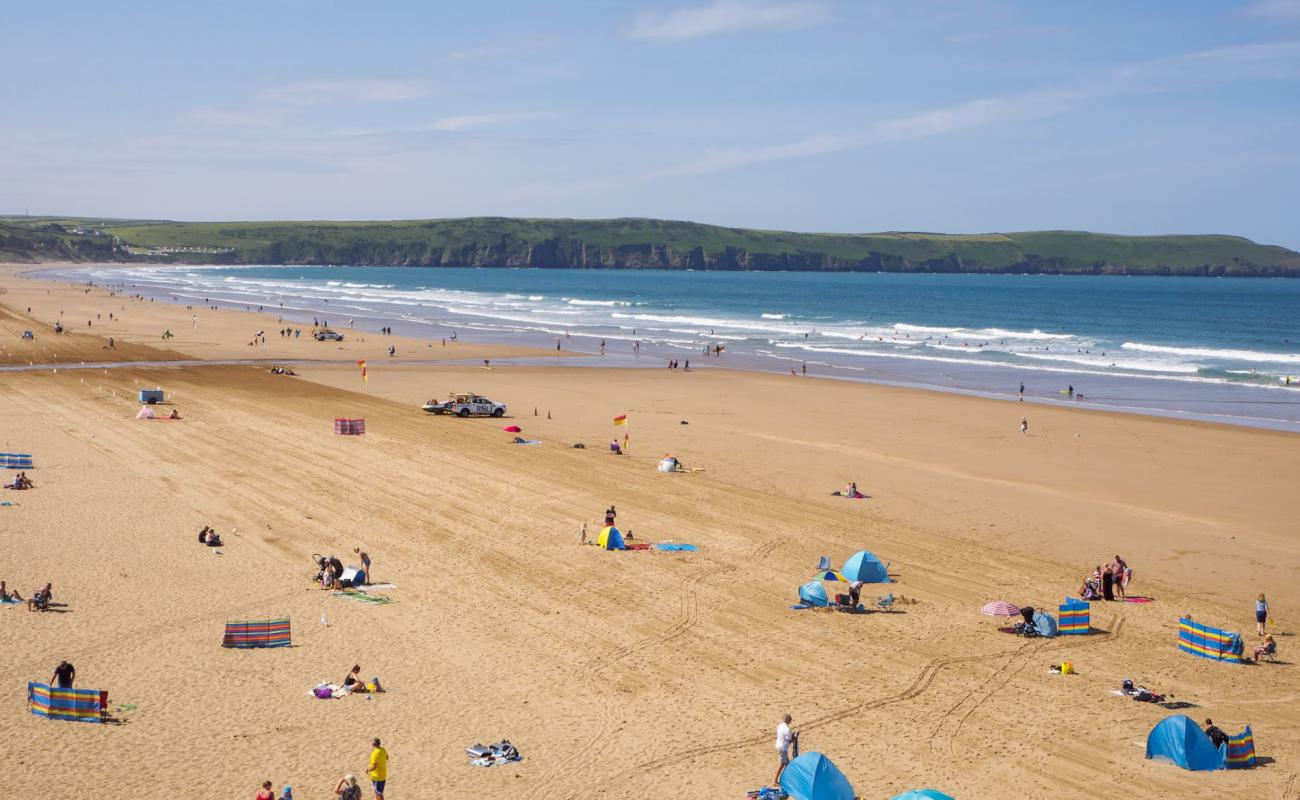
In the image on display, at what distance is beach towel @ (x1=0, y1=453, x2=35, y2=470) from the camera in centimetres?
3306

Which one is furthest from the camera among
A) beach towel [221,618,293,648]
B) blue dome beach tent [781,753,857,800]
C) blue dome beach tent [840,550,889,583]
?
blue dome beach tent [840,550,889,583]

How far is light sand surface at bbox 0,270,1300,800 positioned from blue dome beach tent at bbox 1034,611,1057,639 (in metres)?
0.27

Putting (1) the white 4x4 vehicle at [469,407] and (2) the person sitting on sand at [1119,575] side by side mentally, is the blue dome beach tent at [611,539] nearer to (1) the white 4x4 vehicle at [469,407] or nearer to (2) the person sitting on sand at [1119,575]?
(2) the person sitting on sand at [1119,575]

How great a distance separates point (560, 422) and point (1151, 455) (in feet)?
70.4

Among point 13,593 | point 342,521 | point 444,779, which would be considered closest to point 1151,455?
point 342,521

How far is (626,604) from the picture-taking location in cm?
2273

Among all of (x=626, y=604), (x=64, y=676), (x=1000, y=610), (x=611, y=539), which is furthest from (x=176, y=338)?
(x=1000, y=610)

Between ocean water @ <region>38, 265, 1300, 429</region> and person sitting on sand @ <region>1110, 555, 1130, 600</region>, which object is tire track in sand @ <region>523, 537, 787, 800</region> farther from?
ocean water @ <region>38, 265, 1300, 429</region>

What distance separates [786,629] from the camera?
70.6 ft

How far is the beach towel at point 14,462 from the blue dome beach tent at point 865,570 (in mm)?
23948

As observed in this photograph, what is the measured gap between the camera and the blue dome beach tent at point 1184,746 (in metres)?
16.0

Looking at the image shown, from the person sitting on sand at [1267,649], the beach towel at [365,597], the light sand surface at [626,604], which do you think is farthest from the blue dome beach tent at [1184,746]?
the beach towel at [365,597]

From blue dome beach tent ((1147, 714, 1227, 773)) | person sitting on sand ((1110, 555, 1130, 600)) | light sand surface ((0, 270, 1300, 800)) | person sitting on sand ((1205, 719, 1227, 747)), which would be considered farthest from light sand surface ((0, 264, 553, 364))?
person sitting on sand ((1205, 719, 1227, 747))

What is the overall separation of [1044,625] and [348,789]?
13.1m
